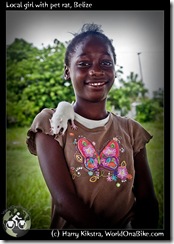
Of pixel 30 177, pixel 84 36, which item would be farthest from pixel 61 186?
pixel 84 36

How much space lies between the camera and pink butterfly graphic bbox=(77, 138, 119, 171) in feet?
9.27

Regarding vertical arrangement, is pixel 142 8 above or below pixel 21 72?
above

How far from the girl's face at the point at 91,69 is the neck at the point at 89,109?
0.03 metres

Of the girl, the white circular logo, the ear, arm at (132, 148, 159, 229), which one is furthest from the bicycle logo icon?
the ear

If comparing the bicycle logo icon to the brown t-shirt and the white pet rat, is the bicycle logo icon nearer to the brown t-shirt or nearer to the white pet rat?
the brown t-shirt

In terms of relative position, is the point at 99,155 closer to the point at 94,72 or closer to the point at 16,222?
the point at 94,72

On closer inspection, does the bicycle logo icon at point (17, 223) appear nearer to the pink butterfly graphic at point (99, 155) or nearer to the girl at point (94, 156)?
the girl at point (94, 156)

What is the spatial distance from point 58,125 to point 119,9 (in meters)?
0.98

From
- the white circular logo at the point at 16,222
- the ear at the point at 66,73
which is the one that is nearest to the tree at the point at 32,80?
the ear at the point at 66,73

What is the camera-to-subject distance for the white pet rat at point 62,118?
9.18 feet

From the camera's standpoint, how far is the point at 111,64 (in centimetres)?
Result: 288

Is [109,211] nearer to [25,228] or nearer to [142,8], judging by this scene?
[25,228]

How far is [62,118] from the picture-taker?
9.29 feet

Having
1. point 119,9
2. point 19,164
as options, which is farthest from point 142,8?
point 19,164
